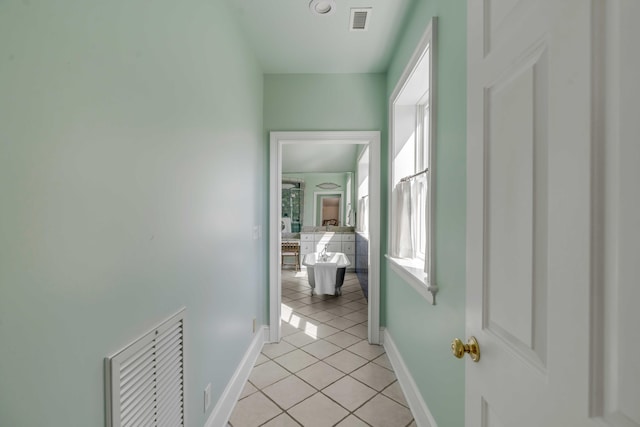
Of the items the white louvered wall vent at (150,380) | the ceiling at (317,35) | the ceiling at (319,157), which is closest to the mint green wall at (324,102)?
the ceiling at (317,35)

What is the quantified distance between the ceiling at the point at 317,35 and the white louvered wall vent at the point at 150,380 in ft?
6.46

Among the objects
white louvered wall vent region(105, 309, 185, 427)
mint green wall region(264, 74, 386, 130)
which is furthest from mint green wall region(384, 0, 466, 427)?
white louvered wall vent region(105, 309, 185, 427)

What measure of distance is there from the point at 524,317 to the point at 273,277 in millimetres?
2478

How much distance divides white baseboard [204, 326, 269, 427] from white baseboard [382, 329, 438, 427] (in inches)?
45.4

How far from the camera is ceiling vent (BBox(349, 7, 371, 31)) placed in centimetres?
197

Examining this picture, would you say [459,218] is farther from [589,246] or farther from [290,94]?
[290,94]

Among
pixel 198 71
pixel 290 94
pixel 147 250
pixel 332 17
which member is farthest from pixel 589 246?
pixel 290 94

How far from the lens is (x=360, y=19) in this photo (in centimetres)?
206

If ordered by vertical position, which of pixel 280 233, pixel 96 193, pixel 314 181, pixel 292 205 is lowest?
pixel 280 233

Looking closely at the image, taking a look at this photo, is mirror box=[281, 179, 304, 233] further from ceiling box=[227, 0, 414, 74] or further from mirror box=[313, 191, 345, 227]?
ceiling box=[227, 0, 414, 74]

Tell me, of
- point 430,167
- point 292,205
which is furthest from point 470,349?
point 292,205

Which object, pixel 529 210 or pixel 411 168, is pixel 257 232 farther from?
pixel 529 210

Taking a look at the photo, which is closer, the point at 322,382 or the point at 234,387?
the point at 234,387

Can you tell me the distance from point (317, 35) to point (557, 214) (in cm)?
226
